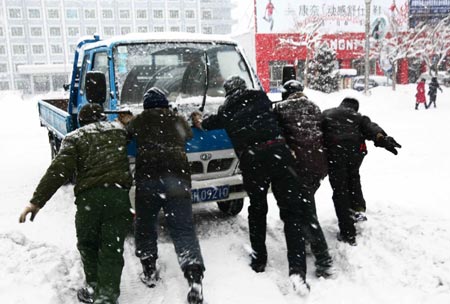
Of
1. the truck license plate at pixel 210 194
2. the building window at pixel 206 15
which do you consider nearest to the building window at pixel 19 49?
the building window at pixel 206 15

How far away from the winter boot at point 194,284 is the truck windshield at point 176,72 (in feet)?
6.47

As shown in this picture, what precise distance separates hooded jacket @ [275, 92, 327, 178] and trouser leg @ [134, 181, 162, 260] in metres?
1.49

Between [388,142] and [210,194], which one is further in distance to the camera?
[210,194]

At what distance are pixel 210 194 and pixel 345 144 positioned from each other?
1.59 metres

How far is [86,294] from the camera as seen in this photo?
389 centimetres

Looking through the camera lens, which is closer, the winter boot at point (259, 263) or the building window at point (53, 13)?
the winter boot at point (259, 263)

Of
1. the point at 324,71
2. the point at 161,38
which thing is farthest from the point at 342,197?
the point at 324,71

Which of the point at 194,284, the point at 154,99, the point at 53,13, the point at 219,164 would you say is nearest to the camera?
the point at 194,284

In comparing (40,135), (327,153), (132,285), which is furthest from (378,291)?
(40,135)

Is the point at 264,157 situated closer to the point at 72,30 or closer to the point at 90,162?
the point at 90,162

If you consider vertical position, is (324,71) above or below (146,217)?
above

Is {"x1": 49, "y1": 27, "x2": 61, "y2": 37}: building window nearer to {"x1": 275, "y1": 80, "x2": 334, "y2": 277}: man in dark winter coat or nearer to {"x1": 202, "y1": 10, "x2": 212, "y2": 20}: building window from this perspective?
{"x1": 202, "y1": 10, "x2": 212, "y2": 20}: building window

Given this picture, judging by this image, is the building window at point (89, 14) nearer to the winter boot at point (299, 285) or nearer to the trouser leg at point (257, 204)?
the trouser leg at point (257, 204)

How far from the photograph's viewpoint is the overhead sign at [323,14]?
121ft
